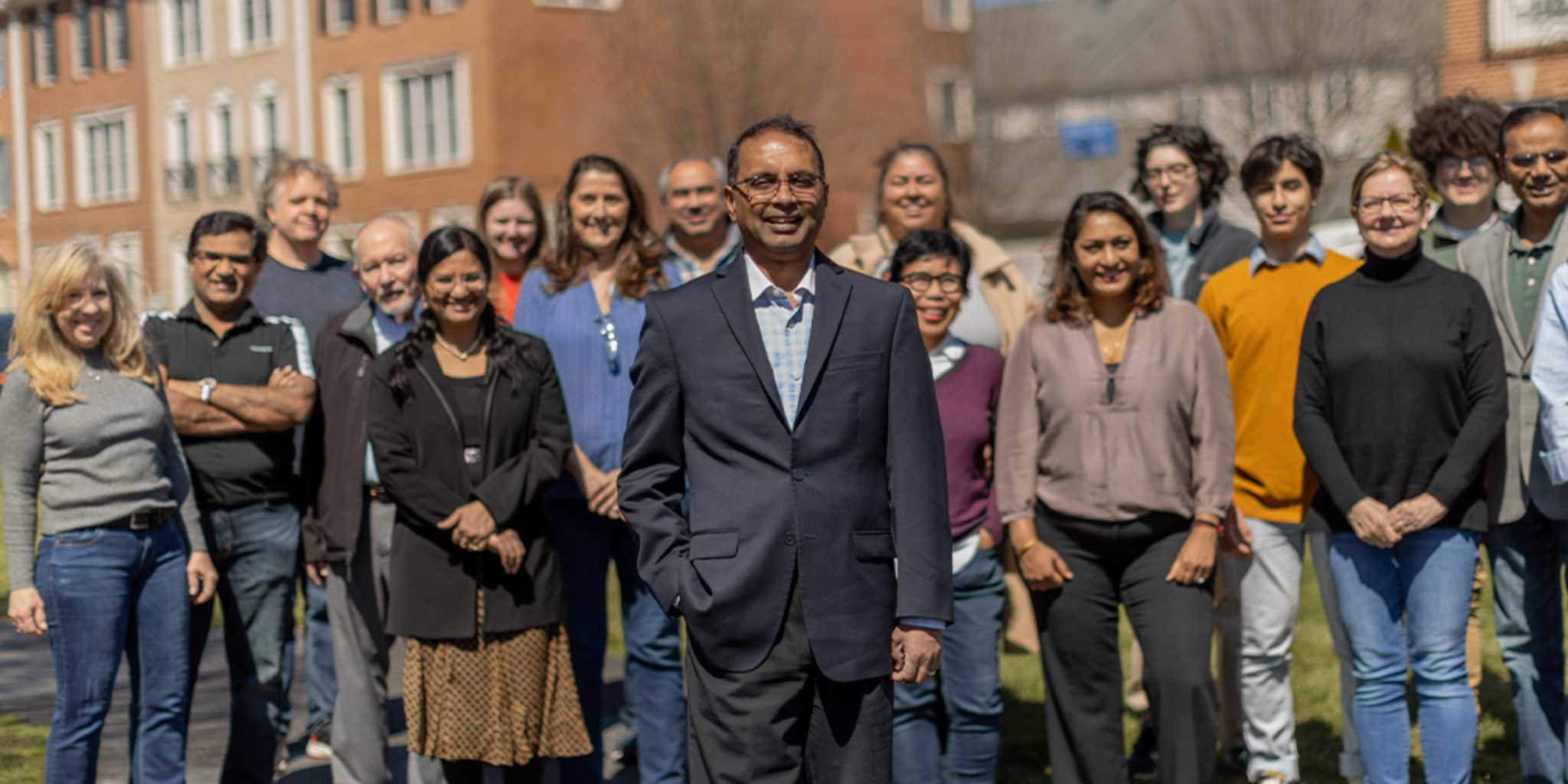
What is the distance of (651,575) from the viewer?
14.2 feet

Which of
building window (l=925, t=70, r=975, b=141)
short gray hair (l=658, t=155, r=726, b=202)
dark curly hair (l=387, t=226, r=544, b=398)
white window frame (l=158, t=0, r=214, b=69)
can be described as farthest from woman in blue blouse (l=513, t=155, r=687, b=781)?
building window (l=925, t=70, r=975, b=141)

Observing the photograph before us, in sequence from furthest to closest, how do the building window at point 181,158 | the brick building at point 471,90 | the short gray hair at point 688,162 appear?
the brick building at point 471,90
the building window at point 181,158
the short gray hair at point 688,162

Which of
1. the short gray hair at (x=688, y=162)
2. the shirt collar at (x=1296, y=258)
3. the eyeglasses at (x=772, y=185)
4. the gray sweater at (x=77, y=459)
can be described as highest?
the short gray hair at (x=688, y=162)

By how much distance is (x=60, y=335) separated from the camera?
5840 millimetres

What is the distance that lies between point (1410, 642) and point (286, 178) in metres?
5.03

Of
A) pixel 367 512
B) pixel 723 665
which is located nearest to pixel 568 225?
pixel 367 512

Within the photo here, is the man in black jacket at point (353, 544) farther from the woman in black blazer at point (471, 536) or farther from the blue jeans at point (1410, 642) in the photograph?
the blue jeans at point (1410, 642)

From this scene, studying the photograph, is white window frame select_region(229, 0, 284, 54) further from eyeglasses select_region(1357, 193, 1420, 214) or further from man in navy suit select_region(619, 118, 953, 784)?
man in navy suit select_region(619, 118, 953, 784)

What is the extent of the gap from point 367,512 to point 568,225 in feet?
4.52

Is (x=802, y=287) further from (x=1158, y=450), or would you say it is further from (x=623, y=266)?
(x=623, y=266)

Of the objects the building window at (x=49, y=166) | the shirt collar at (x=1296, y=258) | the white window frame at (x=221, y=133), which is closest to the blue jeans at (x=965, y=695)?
the shirt collar at (x=1296, y=258)

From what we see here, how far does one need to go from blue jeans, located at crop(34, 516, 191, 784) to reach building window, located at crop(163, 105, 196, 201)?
2321 centimetres

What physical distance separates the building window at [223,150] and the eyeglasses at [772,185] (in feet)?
111

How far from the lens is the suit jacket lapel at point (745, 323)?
13.9ft
